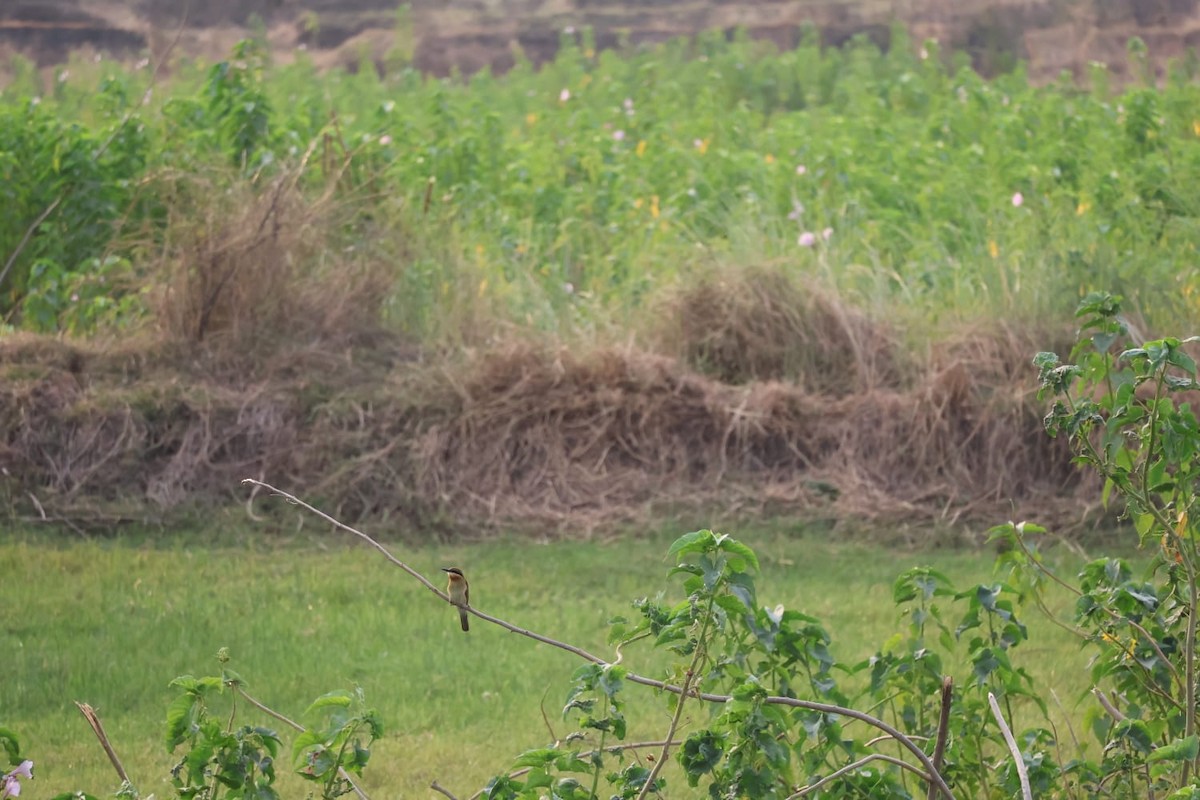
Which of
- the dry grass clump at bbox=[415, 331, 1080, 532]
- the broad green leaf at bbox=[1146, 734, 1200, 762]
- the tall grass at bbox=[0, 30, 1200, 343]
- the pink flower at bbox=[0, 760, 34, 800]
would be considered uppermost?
the pink flower at bbox=[0, 760, 34, 800]

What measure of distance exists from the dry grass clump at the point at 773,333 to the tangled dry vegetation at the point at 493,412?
0.01 m

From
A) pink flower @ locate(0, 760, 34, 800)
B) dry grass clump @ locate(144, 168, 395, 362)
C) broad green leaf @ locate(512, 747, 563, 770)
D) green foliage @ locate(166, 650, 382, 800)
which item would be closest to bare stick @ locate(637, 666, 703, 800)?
broad green leaf @ locate(512, 747, 563, 770)

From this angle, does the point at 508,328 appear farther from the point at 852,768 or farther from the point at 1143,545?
the point at 852,768

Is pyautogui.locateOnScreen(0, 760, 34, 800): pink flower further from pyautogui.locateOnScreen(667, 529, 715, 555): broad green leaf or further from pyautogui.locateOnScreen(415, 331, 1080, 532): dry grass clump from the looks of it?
pyautogui.locateOnScreen(415, 331, 1080, 532): dry grass clump

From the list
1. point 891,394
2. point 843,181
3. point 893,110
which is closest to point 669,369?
point 891,394

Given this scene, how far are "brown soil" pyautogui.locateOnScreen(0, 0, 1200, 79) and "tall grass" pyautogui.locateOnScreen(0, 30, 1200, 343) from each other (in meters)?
7.00

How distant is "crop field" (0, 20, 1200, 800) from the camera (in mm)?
2904

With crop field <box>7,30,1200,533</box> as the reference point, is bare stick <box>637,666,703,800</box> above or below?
above

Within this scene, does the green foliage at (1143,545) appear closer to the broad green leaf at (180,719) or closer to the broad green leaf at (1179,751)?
the broad green leaf at (1179,751)

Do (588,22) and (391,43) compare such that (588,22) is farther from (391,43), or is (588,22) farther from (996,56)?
(996,56)

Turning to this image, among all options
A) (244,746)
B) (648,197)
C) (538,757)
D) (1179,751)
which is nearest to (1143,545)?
(1179,751)

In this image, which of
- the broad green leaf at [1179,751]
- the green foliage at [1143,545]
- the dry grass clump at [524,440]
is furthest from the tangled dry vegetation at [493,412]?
the broad green leaf at [1179,751]

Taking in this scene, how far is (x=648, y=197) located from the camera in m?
9.75

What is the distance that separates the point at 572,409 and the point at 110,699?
291 centimetres
